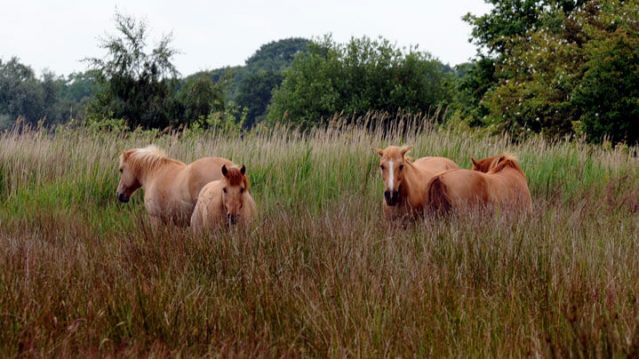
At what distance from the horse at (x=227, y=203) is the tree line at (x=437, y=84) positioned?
18.8 feet

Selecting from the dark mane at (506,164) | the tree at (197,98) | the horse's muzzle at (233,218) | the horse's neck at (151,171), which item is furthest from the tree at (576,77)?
the tree at (197,98)

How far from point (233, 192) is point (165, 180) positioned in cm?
246

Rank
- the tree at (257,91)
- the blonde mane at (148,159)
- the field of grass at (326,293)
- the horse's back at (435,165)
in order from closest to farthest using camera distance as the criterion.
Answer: the field of grass at (326,293), the horse's back at (435,165), the blonde mane at (148,159), the tree at (257,91)

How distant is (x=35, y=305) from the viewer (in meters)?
4.68

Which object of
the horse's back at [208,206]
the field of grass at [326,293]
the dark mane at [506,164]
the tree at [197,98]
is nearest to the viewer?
the field of grass at [326,293]

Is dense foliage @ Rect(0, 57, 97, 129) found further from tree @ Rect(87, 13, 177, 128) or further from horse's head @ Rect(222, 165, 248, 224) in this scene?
horse's head @ Rect(222, 165, 248, 224)

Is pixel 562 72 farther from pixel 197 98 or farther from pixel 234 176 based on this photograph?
pixel 197 98

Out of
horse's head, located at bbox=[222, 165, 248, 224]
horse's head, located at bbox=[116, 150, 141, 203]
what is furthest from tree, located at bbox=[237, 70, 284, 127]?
horse's head, located at bbox=[222, 165, 248, 224]

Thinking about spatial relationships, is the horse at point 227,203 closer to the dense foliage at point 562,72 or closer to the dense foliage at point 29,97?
the dense foliage at point 562,72

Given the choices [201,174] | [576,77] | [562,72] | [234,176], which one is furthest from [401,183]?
[576,77]

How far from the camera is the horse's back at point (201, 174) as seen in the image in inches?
371

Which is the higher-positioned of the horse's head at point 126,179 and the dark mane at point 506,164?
the dark mane at point 506,164

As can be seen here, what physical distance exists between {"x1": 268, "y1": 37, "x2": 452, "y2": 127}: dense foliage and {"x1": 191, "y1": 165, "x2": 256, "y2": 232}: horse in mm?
45160

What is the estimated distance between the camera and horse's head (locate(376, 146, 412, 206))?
8.19m
